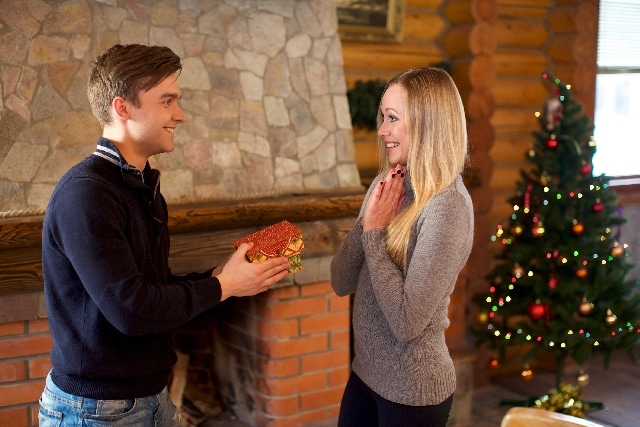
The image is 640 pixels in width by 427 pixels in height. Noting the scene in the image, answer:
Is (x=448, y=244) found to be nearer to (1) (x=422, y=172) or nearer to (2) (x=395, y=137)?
(1) (x=422, y=172)

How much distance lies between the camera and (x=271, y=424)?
10.5 feet

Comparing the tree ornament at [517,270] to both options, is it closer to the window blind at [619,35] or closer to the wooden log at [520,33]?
the wooden log at [520,33]

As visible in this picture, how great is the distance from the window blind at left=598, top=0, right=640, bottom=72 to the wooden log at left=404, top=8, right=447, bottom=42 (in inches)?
49.9

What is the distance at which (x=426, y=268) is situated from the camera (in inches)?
68.7

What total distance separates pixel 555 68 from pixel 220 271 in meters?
3.52

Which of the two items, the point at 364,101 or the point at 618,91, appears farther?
the point at 618,91

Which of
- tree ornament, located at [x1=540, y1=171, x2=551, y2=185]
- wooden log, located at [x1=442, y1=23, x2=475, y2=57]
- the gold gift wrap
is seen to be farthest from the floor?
the gold gift wrap

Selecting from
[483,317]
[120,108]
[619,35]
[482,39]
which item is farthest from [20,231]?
[619,35]

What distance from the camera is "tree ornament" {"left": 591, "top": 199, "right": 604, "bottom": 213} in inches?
155

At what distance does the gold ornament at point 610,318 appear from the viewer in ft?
12.6

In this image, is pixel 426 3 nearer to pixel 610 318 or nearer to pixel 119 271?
pixel 610 318

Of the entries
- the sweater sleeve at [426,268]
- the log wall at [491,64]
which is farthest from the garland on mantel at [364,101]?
the sweater sleeve at [426,268]

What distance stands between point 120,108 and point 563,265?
285 cm

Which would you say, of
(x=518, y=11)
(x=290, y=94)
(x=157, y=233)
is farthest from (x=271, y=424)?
(x=518, y=11)
